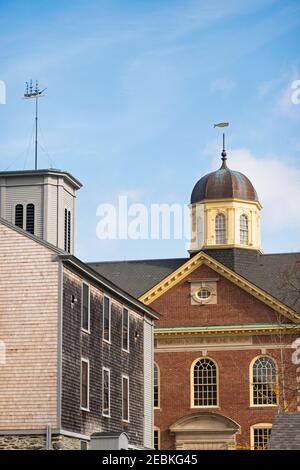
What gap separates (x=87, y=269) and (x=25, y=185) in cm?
933

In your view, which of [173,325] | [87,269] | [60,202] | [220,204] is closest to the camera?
[87,269]

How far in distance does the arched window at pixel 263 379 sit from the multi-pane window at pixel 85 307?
21.6 m

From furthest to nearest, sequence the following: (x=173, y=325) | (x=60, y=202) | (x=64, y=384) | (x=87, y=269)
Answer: (x=173, y=325), (x=60, y=202), (x=87, y=269), (x=64, y=384)

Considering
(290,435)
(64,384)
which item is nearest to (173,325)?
(64,384)

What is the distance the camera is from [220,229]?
64.1m

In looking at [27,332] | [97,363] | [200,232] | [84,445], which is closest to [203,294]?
[200,232]

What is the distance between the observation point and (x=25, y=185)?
1812 inches

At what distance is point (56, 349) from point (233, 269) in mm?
28452

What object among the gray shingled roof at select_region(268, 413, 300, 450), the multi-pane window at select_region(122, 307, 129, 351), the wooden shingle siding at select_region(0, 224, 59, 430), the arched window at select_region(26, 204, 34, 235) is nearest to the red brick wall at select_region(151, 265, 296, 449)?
the multi-pane window at select_region(122, 307, 129, 351)

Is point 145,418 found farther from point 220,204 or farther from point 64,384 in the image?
point 220,204

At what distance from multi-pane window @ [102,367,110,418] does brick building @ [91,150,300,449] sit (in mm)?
17399

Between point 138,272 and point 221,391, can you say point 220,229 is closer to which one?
point 138,272

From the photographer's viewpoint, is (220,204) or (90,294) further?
(220,204)

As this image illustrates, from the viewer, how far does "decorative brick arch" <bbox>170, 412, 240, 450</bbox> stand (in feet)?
188
